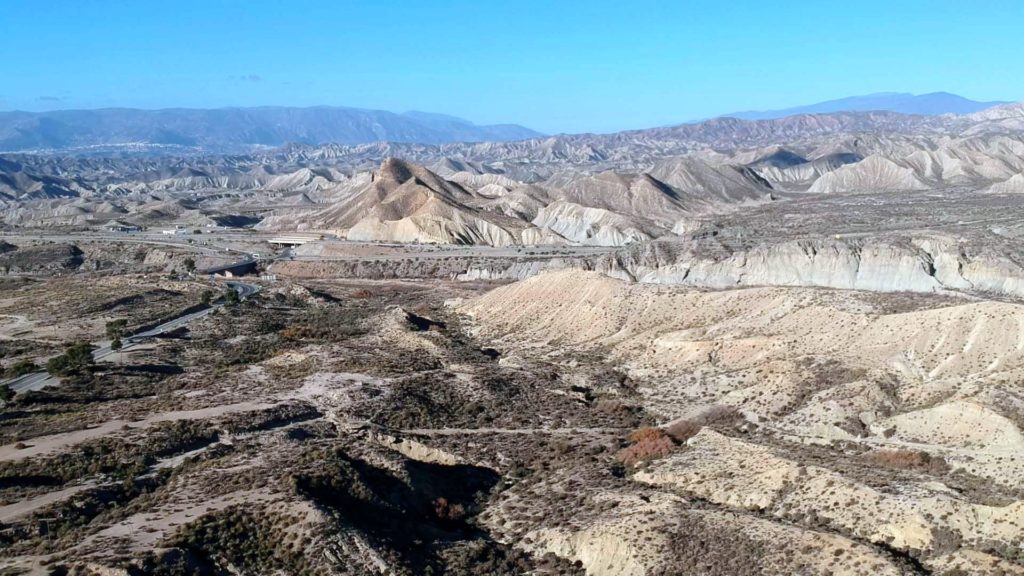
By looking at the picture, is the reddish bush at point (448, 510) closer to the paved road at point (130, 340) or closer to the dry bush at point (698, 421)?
the dry bush at point (698, 421)

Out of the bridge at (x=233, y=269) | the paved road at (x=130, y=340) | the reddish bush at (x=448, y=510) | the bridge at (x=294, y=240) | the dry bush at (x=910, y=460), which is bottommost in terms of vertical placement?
the bridge at (x=233, y=269)

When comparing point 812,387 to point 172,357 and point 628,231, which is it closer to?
point 172,357

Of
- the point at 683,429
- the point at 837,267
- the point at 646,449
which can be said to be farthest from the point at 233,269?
the point at 646,449

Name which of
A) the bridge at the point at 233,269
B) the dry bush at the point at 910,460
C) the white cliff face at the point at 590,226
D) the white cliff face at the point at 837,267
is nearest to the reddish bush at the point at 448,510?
the dry bush at the point at 910,460

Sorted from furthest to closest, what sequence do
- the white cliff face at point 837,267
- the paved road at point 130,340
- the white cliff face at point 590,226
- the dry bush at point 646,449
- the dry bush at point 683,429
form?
the white cliff face at point 590,226
the white cliff face at point 837,267
the paved road at point 130,340
the dry bush at point 683,429
the dry bush at point 646,449

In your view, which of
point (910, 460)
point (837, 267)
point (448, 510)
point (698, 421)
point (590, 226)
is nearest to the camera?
point (448, 510)

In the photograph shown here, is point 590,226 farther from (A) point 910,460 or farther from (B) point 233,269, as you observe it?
(A) point 910,460
